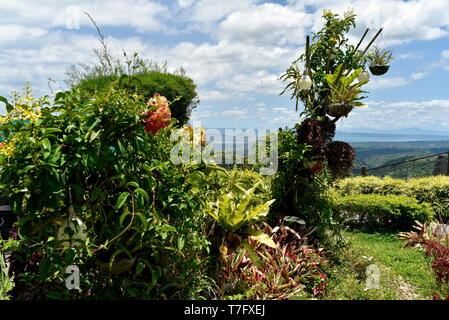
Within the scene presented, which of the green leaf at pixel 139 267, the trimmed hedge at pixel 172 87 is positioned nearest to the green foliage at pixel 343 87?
the green leaf at pixel 139 267

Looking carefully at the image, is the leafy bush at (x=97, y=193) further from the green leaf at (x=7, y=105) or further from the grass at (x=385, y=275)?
the grass at (x=385, y=275)

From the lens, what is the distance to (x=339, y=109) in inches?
152

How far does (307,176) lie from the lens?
3992 mm

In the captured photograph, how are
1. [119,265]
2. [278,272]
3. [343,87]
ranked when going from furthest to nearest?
1. [343,87]
2. [278,272]
3. [119,265]

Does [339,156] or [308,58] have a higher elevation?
[308,58]

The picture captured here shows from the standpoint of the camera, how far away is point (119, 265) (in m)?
2.16

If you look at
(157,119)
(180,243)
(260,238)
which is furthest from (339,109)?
(180,243)

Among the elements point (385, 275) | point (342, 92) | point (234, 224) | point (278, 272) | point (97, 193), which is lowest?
point (385, 275)

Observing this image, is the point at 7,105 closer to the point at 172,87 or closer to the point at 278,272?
the point at 278,272

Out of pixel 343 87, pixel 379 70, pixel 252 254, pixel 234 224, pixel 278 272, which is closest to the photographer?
pixel 252 254

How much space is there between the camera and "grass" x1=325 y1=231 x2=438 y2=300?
327 centimetres

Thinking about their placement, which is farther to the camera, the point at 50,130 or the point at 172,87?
the point at 172,87

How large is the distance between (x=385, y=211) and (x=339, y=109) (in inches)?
131

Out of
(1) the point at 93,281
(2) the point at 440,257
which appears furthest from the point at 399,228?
(1) the point at 93,281
